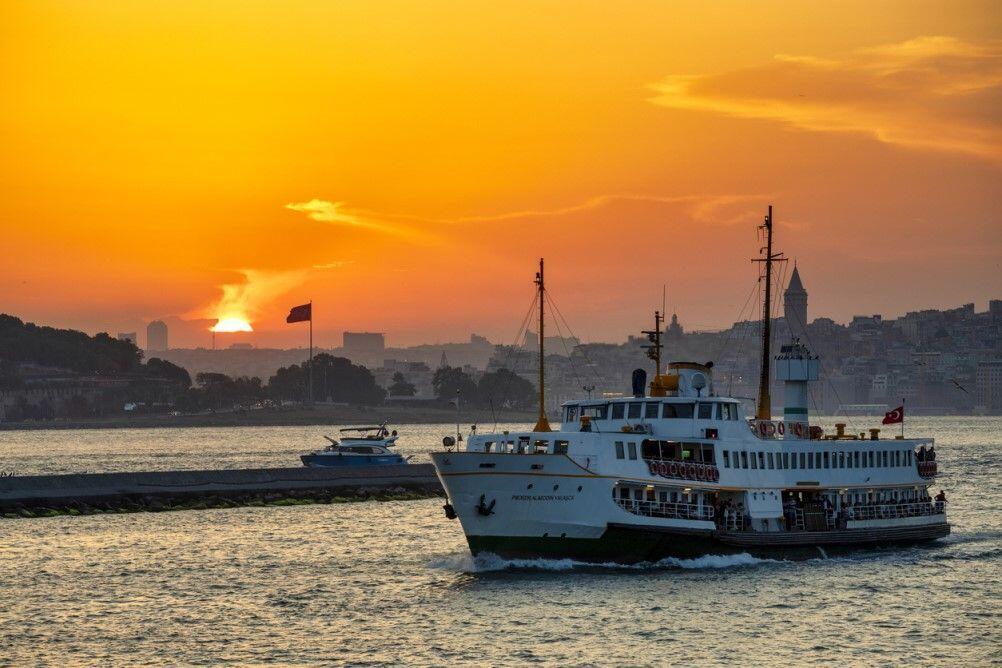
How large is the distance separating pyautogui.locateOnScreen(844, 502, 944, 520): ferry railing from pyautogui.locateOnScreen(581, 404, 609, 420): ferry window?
42.0 ft

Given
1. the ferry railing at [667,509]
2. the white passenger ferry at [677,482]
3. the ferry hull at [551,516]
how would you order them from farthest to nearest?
the ferry railing at [667,509] < the white passenger ferry at [677,482] < the ferry hull at [551,516]

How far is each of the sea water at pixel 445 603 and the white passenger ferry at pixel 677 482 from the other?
1.11m

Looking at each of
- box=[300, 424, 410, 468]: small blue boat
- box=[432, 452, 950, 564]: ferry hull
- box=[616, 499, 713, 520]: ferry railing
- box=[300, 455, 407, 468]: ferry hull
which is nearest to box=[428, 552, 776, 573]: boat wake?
box=[432, 452, 950, 564]: ferry hull

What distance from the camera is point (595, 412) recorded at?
60656mm

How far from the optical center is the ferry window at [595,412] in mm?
60125

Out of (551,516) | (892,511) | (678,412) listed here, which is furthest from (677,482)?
(892,511)

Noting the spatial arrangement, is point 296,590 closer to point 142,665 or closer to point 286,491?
point 142,665

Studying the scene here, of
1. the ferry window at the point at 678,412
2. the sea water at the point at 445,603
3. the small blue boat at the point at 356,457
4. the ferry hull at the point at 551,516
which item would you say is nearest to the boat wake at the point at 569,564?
the sea water at the point at 445,603

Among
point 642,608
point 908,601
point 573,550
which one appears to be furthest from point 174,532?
point 908,601

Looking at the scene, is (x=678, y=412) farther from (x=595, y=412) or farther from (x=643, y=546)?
(x=643, y=546)

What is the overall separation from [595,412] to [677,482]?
490 centimetres

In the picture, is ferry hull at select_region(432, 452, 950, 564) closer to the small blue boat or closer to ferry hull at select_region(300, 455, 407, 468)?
the small blue boat

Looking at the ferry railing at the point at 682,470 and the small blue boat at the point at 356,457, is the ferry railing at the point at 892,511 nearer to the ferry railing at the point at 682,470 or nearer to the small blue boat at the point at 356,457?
the ferry railing at the point at 682,470

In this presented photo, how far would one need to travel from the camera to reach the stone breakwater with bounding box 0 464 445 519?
81.9 metres
